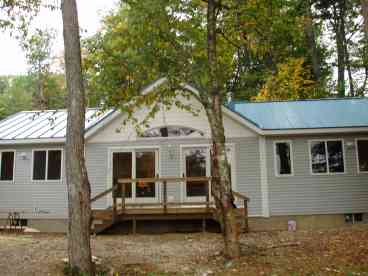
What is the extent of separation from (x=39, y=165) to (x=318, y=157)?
404 inches

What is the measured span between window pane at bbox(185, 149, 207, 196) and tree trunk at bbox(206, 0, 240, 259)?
5.16 m

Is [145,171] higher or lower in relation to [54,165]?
lower

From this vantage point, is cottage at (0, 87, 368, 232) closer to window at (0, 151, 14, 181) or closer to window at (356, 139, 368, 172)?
window at (356, 139, 368, 172)

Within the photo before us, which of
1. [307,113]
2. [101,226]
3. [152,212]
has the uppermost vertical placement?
[307,113]

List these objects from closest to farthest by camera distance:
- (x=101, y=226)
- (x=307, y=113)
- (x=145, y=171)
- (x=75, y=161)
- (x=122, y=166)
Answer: (x=75, y=161)
(x=101, y=226)
(x=145, y=171)
(x=122, y=166)
(x=307, y=113)

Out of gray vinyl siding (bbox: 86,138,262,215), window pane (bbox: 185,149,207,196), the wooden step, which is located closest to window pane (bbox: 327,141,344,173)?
gray vinyl siding (bbox: 86,138,262,215)

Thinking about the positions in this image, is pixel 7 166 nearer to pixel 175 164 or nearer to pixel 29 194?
pixel 29 194

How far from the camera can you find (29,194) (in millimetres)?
14500

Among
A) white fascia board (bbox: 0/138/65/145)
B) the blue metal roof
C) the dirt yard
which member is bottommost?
the dirt yard

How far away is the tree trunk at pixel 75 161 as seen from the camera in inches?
281

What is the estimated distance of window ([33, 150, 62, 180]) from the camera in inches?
571

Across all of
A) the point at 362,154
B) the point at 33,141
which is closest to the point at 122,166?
the point at 33,141

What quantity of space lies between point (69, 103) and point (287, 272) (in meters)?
5.21

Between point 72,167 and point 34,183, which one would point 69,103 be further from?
point 34,183
